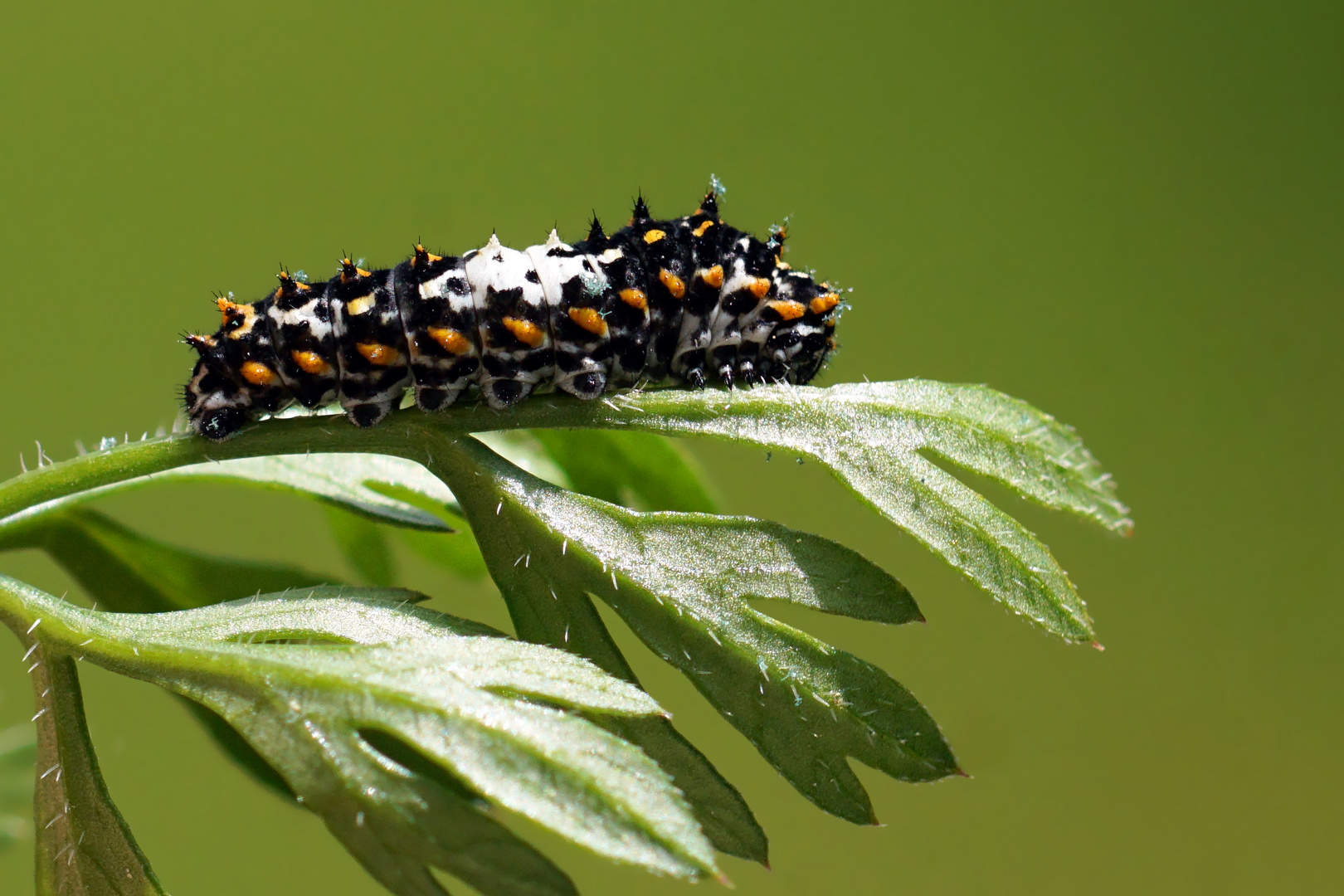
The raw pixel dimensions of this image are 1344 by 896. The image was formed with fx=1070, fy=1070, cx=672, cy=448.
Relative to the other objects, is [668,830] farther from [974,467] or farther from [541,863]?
[974,467]

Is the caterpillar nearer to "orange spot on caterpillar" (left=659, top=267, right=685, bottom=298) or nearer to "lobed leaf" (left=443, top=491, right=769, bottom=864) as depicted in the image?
"orange spot on caterpillar" (left=659, top=267, right=685, bottom=298)

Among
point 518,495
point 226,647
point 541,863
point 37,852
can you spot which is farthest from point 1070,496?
point 37,852

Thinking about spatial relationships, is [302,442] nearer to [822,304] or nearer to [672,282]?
[672,282]

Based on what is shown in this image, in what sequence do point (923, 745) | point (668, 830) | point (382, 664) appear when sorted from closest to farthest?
point (668, 830)
point (382, 664)
point (923, 745)

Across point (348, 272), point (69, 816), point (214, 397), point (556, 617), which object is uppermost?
point (348, 272)

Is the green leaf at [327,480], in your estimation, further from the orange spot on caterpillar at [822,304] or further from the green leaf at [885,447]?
the orange spot on caterpillar at [822,304]

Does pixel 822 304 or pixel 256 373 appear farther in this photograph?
pixel 822 304

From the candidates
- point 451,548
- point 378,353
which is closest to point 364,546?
point 451,548
